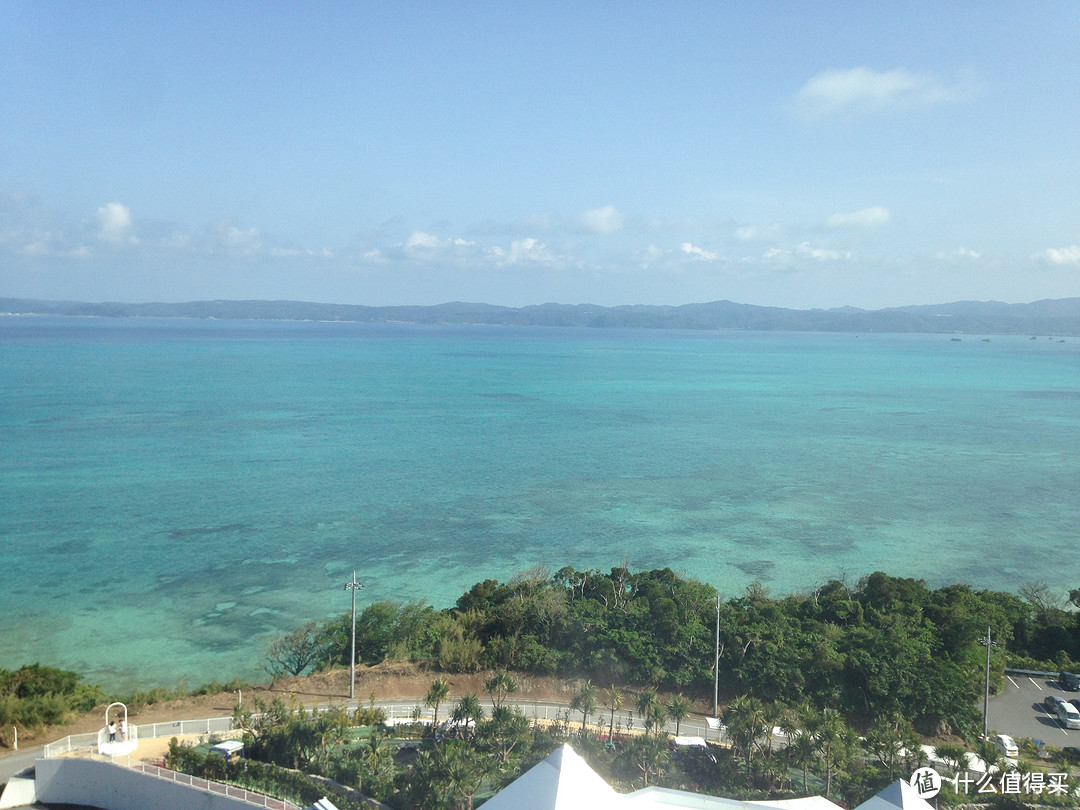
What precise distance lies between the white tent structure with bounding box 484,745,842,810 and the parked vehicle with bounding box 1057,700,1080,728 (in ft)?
40.6

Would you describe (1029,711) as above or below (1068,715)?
below

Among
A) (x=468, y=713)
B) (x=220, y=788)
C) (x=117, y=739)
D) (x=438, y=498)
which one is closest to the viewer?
(x=220, y=788)

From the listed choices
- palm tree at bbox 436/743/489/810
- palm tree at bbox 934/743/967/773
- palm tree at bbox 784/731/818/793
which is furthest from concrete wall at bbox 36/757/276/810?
palm tree at bbox 934/743/967/773

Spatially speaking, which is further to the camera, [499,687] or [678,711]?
[499,687]

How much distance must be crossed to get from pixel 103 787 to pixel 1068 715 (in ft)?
74.4

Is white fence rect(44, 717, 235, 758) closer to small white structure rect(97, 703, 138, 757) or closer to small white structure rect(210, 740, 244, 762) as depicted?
small white structure rect(97, 703, 138, 757)

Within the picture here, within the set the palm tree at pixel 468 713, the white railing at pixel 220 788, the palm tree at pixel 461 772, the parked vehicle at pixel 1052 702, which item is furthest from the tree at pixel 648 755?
the parked vehicle at pixel 1052 702

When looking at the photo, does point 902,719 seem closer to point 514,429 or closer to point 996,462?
point 996,462

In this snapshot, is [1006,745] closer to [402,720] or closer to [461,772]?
[461,772]

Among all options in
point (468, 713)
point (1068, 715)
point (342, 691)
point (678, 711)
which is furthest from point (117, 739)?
point (1068, 715)

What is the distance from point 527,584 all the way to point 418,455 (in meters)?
30.0

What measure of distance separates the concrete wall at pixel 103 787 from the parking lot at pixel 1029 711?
64.0 feet

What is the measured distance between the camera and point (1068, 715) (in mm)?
19359

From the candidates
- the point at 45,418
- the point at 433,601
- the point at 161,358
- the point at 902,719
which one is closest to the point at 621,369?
the point at 161,358
